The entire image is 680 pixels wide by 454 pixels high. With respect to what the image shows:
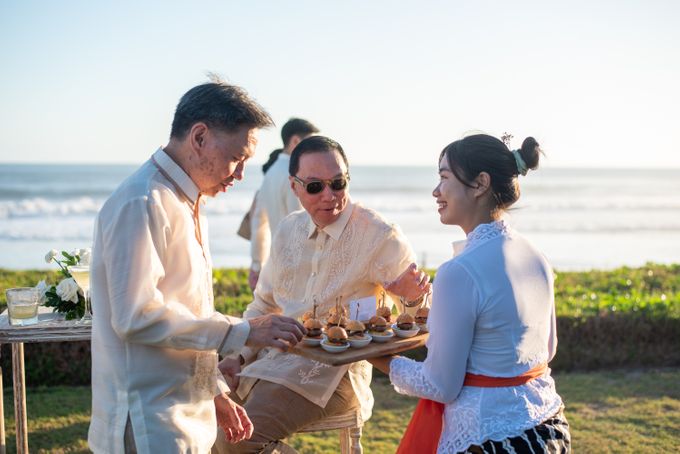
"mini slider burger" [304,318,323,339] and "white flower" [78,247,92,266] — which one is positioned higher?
"white flower" [78,247,92,266]

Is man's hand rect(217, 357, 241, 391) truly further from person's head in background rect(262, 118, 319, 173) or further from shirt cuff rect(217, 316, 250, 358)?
person's head in background rect(262, 118, 319, 173)

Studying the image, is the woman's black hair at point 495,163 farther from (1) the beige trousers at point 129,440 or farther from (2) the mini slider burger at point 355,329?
(1) the beige trousers at point 129,440

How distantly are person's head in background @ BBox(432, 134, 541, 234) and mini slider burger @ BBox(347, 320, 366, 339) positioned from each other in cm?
67

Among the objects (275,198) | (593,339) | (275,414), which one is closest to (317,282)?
(275,414)

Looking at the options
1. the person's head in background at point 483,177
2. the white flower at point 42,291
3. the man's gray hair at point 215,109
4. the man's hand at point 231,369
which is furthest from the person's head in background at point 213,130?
the white flower at point 42,291

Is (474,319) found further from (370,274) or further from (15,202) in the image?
(15,202)

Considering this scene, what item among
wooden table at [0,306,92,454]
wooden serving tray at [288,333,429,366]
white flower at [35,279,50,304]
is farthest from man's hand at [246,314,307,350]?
white flower at [35,279,50,304]

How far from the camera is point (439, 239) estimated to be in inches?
930

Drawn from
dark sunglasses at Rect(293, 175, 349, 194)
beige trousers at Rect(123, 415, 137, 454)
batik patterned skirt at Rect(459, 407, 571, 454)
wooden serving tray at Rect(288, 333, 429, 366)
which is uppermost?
dark sunglasses at Rect(293, 175, 349, 194)

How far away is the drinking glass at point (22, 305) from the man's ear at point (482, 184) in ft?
7.45

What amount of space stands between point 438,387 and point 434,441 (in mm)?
258

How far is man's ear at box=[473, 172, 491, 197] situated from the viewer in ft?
9.62

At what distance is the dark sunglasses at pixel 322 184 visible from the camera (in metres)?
3.82

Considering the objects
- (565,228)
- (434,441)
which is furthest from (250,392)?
(565,228)
